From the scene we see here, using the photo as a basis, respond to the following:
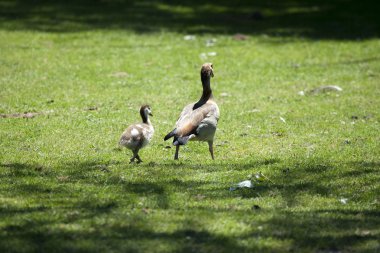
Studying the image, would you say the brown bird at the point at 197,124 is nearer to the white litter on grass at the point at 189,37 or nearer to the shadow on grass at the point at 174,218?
the shadow on grass at the point at 174,218

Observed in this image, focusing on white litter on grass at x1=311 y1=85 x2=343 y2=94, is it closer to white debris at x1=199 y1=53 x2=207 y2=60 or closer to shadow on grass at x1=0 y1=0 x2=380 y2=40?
white debris at x1=199 y1=53 x2=207 y2=60

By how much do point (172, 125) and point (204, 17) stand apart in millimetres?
16213

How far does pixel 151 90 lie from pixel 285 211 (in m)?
11.6

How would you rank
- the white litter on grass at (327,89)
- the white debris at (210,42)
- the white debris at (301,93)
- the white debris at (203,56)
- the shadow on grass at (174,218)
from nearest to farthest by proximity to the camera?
1. the shadow on grass at (174,218)
2. the white debris at (301,93)
3. the white litter on grass at (327,89)
4. the white debris at (203,56)
5. the white debris at (210,42)

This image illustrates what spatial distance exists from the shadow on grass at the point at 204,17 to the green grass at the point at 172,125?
143 mm

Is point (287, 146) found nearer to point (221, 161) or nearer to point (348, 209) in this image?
point (221, 161)

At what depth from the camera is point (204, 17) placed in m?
32.5

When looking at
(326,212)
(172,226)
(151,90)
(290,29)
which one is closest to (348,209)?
(326,212)

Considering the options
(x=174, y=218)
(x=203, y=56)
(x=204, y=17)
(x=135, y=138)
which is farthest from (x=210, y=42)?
(x=174, y=218)

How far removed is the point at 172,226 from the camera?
30.7ft

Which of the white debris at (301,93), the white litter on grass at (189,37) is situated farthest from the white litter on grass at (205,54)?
the white debris at (301,93)

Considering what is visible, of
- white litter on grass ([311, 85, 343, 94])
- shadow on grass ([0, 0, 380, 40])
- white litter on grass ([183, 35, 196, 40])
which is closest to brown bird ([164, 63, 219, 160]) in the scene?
white litter on grass ([311, 85, 343, 94])

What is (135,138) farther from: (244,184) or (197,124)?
(244,184)

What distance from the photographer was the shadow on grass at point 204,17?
1180 inches
